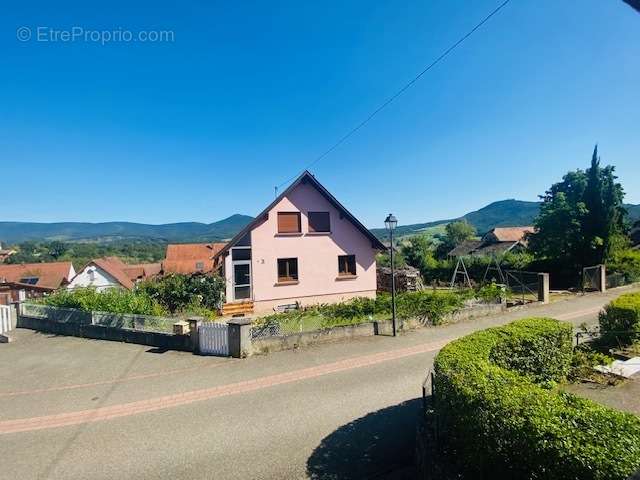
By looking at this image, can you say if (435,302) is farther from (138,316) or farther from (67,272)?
(67,272)

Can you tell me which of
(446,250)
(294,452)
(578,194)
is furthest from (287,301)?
Answer: (446,250)

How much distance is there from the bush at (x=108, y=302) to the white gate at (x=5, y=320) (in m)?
1.86

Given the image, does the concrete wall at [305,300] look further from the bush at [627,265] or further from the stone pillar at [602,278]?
the bush at [627,265]

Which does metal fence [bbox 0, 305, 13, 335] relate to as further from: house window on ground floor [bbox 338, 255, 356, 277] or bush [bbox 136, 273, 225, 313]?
house window on ground floor [bbox 338, 255, 356, 277]

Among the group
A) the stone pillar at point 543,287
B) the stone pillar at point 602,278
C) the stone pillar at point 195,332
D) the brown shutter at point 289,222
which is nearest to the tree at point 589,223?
the stone pillar at point 602,278

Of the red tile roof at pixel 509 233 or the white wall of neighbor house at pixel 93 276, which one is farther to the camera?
the red tile roof at pixel 509 233

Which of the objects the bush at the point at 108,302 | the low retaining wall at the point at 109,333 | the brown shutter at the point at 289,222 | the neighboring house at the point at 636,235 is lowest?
the low retaining wall at the point at 109,333

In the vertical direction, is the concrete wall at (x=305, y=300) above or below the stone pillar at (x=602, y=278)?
below

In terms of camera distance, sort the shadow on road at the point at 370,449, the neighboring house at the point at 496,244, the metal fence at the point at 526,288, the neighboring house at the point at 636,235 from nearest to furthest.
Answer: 1. the shadow on road at the point at 370,449
2. the metal fence at the point at 526,288
3. the neighboring house at the point at 636,235
4. the neighboring house at the point at 496,244

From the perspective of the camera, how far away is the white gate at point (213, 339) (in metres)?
11.5

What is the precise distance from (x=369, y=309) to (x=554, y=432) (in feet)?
34.3

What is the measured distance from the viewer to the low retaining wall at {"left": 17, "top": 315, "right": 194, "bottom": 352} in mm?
12398

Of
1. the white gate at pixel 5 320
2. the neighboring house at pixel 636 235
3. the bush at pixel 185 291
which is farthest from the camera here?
the neighboring house at pixel 636 235

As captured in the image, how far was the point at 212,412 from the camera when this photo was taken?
7.89m
